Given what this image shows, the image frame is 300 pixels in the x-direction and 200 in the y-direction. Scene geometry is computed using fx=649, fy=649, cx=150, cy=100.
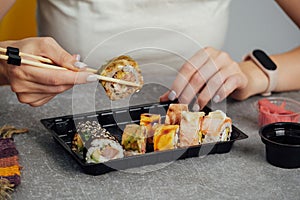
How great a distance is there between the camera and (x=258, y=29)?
292 cm

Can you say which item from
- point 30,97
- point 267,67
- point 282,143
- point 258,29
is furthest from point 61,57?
point 258,29

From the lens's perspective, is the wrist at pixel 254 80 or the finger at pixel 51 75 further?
the wrist at pixel 254 80

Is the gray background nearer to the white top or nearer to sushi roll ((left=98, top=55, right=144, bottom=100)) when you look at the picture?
the white top

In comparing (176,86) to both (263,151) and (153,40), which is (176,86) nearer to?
(153,40)

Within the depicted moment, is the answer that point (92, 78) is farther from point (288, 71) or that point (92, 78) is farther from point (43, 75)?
point (288, 71)

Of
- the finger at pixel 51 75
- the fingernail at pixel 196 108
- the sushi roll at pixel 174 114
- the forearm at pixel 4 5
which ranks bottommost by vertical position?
the fingernail at pixel 196 108

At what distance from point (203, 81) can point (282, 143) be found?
284 mm

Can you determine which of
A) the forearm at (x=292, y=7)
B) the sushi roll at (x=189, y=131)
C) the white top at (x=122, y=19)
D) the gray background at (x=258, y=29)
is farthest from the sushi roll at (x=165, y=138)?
the gray background at (x=258, y=29)

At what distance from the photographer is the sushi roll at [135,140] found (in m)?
1.25

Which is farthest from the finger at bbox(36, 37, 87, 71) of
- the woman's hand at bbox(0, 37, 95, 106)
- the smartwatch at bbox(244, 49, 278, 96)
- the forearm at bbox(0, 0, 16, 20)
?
the smartwatch at bbox(244, 49, 278, 96)

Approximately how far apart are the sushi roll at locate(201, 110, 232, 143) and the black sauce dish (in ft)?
0.24

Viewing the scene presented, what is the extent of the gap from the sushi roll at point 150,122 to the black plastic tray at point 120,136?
59 mm

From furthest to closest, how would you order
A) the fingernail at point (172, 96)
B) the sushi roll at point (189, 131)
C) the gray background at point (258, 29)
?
the gray background at point (258, 29)
the fingernail at point (172, 96)
the sushi roll at point (189, 131)

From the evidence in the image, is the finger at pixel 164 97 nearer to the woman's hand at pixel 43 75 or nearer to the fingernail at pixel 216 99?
the fingernail at pixel 216 99
